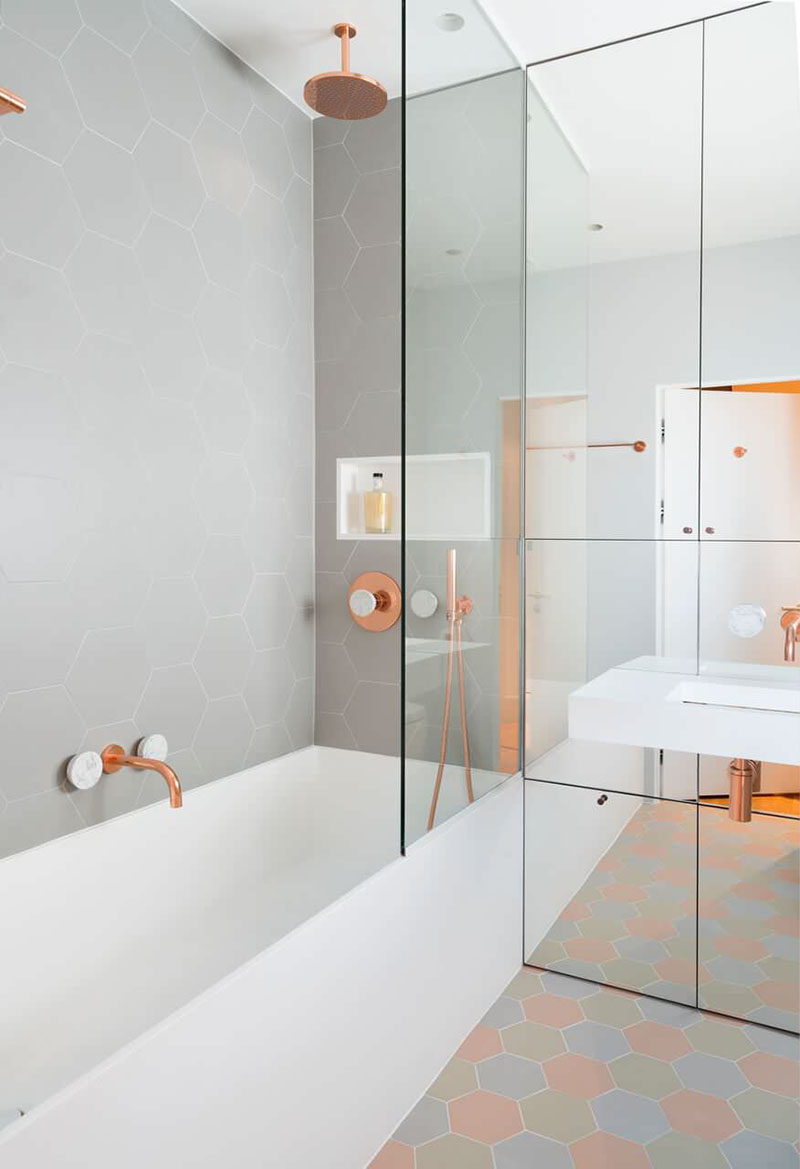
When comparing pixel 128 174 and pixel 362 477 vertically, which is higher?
pixel 128 174

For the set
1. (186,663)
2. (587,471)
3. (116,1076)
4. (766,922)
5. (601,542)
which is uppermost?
(587,471)

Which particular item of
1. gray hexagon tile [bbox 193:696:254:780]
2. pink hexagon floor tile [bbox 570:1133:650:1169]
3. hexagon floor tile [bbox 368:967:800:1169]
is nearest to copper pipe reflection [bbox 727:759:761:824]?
hexagon floor tile [bbox 368:967:800:1169]

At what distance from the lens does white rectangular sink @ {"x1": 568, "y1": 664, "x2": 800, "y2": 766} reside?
1994mm

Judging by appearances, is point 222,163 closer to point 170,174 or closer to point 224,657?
point 170,174

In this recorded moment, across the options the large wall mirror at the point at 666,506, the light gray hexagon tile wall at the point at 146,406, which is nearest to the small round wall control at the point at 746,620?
the large wall mirror at the point at 666,506

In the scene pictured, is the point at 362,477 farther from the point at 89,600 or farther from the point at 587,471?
the point at 89,600

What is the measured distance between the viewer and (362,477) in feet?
9.95

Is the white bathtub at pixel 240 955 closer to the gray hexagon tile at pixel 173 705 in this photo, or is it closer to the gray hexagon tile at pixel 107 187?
the gray hexagon tile at pixel 173 705

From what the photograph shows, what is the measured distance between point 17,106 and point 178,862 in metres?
1.89

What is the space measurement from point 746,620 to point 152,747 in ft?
5.32

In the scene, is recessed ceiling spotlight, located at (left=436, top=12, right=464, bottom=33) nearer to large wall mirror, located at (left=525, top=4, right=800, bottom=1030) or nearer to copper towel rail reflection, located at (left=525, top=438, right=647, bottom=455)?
large wall mirror, located at (left=525, top=4, right=800, bottom=1030)

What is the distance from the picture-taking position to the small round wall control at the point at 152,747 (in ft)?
7.29

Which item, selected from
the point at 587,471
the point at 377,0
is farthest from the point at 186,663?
the point at 377,0

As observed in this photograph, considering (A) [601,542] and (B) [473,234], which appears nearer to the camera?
(B) [473,234]
